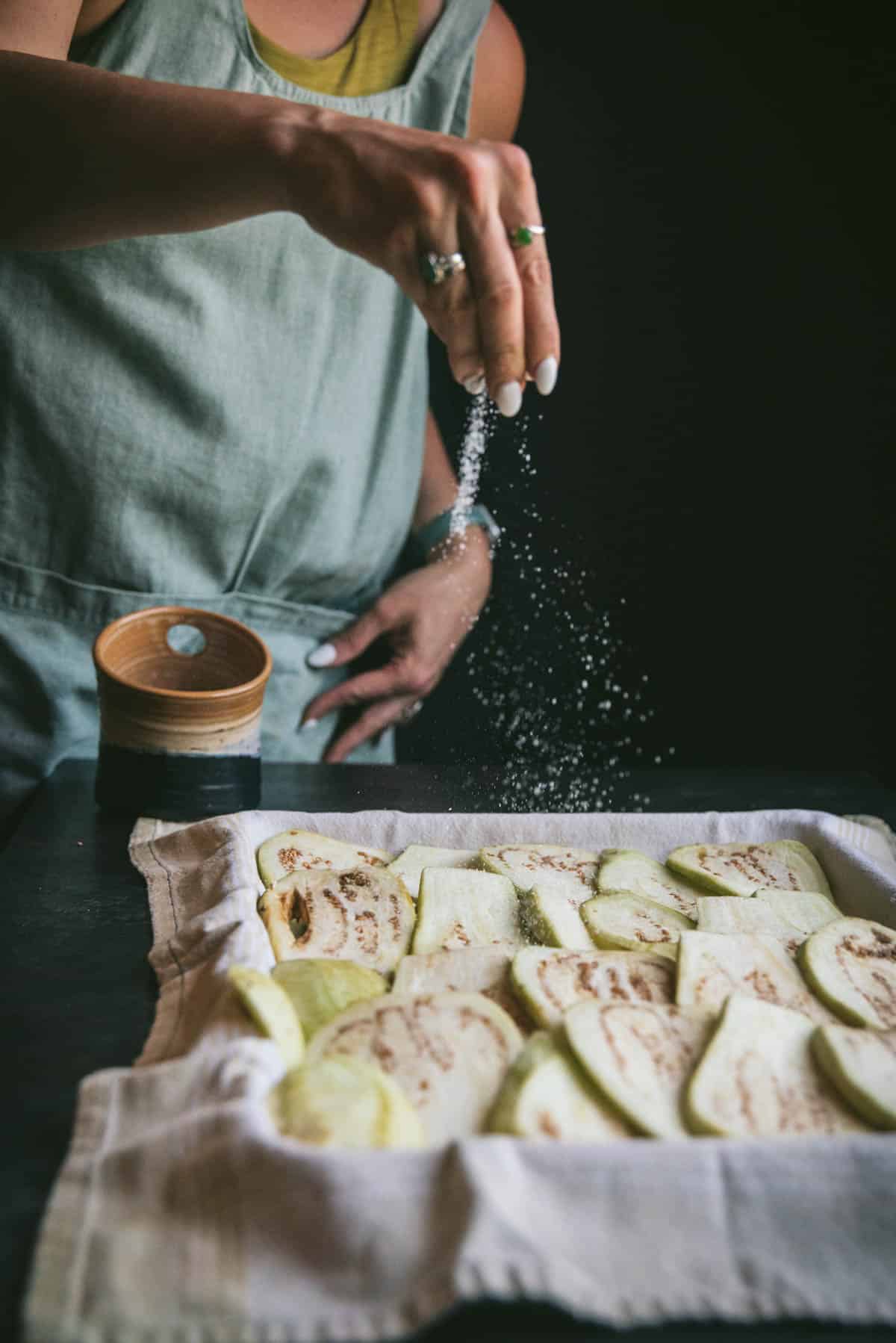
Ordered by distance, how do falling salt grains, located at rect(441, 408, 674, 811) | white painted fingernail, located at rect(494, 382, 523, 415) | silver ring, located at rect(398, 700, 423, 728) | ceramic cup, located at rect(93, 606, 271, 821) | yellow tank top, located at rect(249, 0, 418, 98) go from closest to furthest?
white painted fingernail, located at rect(494, 382, 523, 415) → ceramic cup, located at rect(93, 606, 271, 821) → yellow tank top, located at rect(249, 0, 418, 98) → silver ring, located at rect(398, 700, 423, 728) → falling salt grains, located at rect(441, 408, 674, 811)

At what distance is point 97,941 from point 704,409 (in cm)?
181

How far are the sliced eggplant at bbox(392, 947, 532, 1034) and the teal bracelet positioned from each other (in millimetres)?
1177

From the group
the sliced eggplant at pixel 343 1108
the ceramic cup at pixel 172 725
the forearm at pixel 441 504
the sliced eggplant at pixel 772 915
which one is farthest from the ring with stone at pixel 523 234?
the forearm at pixel 441 504

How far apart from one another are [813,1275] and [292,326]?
1443mm

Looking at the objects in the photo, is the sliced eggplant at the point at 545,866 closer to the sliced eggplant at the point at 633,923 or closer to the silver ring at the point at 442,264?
the sliced eggplant at the point at 633,923

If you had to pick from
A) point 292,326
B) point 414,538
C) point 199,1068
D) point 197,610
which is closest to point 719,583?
point 414,538

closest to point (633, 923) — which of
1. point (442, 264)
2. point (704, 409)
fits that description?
point (442, 264)

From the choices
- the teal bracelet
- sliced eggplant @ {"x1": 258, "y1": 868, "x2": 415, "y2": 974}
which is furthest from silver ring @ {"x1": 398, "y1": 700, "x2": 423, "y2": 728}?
sliced eggplant @ {"x1": 258, "y1": 868, "x2": 415, "y2": 974}

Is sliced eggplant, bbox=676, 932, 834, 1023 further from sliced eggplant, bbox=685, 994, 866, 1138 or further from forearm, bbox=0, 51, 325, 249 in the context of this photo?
forearm, bbox=0, 51, 325, 249

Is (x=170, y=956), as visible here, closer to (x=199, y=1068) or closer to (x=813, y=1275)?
(x=199, y=1068)

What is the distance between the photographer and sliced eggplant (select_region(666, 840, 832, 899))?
1.18m

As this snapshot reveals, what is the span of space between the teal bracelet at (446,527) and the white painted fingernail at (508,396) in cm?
93

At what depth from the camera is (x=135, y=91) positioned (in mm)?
1184

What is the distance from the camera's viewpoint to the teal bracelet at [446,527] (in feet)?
6.66
